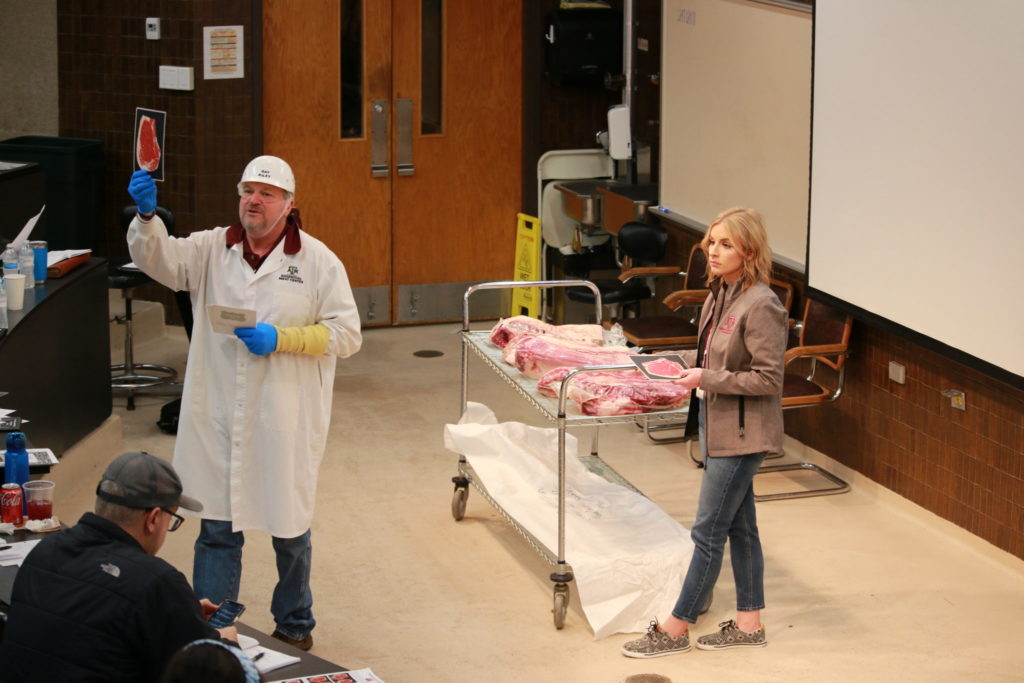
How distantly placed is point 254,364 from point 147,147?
3.51ft

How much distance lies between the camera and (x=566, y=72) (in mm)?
9578

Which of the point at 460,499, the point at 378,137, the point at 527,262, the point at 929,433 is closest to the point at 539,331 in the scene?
the point at 460,499

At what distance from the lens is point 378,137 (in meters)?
9.62

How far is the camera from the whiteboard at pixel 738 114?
7.13m

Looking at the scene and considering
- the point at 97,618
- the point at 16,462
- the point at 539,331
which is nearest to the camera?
the point at 97,618

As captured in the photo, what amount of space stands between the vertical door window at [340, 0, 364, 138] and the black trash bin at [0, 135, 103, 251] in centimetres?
166

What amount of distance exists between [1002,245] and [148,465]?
361cm

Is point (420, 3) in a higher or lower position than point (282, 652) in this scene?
higher

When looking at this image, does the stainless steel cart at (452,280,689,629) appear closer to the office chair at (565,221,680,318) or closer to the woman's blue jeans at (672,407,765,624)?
the woman's blue jeans at (672,407,765,624)

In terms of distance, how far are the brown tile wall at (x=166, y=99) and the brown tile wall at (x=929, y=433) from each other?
153 inches

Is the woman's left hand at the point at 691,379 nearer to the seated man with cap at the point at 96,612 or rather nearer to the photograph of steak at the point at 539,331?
the photograph of steak at the point at 539,331

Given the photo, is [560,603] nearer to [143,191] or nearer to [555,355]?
[555,355]

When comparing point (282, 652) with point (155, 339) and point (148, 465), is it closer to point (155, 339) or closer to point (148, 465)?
point (148, 465)

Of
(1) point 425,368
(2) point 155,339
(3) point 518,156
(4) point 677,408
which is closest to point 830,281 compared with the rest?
(4) point 677,408
